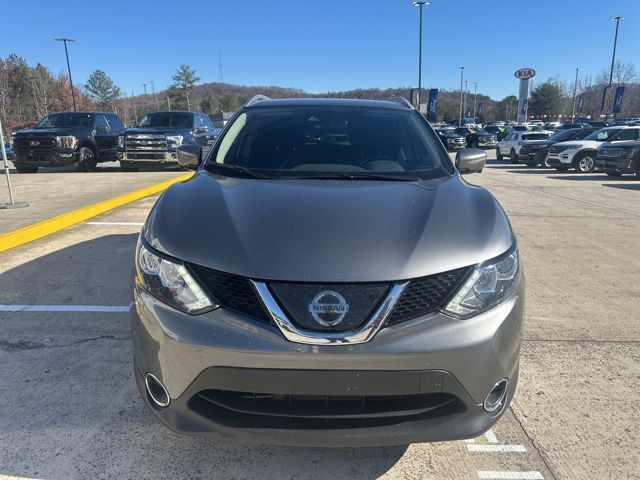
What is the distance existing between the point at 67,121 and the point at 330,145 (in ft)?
49.0

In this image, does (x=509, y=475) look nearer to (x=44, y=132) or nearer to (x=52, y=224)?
(x=52, y=224)

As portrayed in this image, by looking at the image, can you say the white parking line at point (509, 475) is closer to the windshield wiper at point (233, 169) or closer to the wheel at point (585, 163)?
the windshield wiper at point (233, 169)

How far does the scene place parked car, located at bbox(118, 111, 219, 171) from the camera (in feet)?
47.7

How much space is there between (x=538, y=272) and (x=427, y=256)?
389cm

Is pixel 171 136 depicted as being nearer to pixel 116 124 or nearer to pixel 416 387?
pixel 116 124

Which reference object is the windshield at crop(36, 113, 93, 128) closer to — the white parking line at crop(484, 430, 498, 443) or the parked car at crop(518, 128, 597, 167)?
the white parking line at crop(484, 430, 498, 443)

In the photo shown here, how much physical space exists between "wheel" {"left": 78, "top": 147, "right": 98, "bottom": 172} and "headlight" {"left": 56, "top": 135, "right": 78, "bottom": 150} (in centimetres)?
35

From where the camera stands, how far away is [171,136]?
14.6m

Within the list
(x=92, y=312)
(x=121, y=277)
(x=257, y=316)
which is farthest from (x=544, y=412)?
(x=121, y=277)

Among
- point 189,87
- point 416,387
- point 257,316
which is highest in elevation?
point 189,87

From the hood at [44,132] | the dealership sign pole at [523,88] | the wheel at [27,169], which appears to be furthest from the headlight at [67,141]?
the dealership sign pole at [523,88]

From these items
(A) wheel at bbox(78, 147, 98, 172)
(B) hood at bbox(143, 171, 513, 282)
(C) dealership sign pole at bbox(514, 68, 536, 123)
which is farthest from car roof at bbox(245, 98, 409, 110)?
(C) dealership sign pole at bbox(514, 68, 536, 123)

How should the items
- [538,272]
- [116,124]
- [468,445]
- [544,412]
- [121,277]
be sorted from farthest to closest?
[116,124], [538,272], [121,277], [544,412], [468,445]

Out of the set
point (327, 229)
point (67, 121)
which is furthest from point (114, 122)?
point (327, 229)
